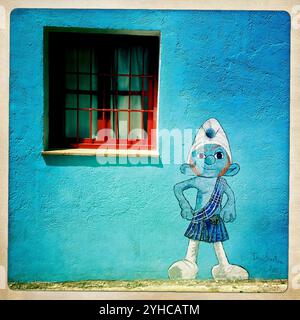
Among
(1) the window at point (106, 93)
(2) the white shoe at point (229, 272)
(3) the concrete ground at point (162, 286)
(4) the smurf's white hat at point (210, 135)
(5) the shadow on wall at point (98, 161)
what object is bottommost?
(3) the concrete ground at point (162, 286)

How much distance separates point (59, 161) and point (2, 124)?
86 cm

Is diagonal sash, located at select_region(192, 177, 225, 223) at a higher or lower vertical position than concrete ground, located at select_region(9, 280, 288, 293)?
higher

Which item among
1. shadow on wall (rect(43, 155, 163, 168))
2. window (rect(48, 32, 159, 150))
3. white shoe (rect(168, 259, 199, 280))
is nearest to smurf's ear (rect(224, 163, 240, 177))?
shadow on wall (rect(43, 155, 163, 168))

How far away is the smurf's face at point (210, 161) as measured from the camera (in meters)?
5.39

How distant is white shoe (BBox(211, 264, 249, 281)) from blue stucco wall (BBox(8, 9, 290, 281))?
0.09m

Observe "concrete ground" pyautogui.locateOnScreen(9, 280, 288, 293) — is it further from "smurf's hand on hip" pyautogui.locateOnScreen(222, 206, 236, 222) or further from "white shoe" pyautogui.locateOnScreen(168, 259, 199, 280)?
"smurf's hand on hip" pyautogui.locateOnScreen(222, 206, 236, 222)

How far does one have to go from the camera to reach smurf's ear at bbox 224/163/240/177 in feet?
17.7

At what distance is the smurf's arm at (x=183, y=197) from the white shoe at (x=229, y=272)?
777 mm

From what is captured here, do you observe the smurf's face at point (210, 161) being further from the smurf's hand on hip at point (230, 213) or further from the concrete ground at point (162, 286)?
the concrete ground at point (162, 286)

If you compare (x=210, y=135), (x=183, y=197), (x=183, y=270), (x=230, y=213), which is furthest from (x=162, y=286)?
(x=210, y=135)

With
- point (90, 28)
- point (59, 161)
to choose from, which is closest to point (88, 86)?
point (90, 28)

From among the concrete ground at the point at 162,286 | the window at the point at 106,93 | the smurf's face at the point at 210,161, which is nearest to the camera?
the concrete ground at the point at 162,286

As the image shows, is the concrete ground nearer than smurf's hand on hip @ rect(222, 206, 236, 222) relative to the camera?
Yes

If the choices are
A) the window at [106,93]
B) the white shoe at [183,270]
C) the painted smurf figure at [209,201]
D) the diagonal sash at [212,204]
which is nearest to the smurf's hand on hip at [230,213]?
the painted smurf figure at [209,201]
